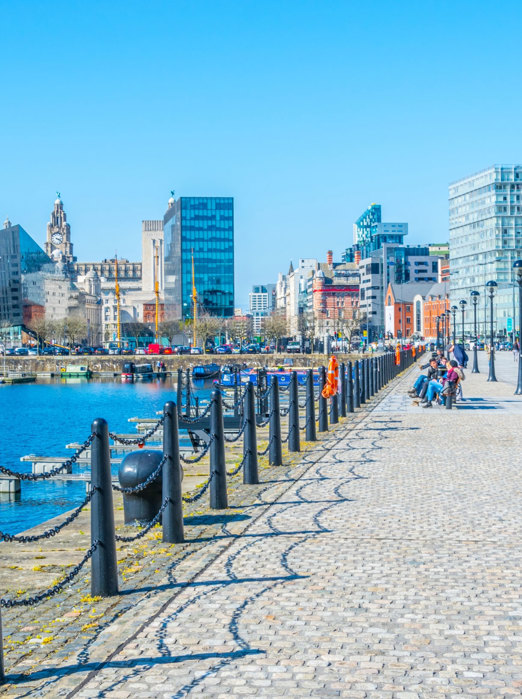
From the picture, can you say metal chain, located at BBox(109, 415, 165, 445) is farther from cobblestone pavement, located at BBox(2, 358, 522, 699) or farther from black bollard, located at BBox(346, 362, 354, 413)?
black bollard, located at BBox(346, 362, 354, 413)

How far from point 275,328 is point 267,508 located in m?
142

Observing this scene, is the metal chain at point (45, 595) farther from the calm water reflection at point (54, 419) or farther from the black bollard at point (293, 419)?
the calm water reflection at point (54, 419)

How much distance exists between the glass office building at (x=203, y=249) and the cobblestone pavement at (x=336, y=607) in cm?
14109

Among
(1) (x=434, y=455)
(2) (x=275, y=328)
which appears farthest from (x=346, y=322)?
(1) (x=434, y=455)

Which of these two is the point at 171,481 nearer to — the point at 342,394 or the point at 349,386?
the point at 342,394

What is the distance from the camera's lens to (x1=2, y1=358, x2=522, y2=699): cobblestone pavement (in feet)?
17.4

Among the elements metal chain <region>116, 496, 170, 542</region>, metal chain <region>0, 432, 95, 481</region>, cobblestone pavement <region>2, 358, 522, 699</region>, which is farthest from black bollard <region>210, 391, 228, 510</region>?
metal chain <region>0, 432, 95, 481</region>

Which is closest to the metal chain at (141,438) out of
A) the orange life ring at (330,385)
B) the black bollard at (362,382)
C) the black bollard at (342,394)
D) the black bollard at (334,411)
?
the orange life ring at (330,385)

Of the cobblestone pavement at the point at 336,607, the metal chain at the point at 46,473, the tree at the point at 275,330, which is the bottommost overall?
the cobblestone pavement at the point at 336,607

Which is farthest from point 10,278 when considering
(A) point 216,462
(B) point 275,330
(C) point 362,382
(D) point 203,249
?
(A) point 216,462

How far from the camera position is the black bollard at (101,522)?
727 centimetres

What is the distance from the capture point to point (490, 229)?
162000 mm

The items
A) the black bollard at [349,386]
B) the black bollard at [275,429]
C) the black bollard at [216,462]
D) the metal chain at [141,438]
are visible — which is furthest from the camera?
the black bollard at [349,386]

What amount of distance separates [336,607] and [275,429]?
7.91 m
